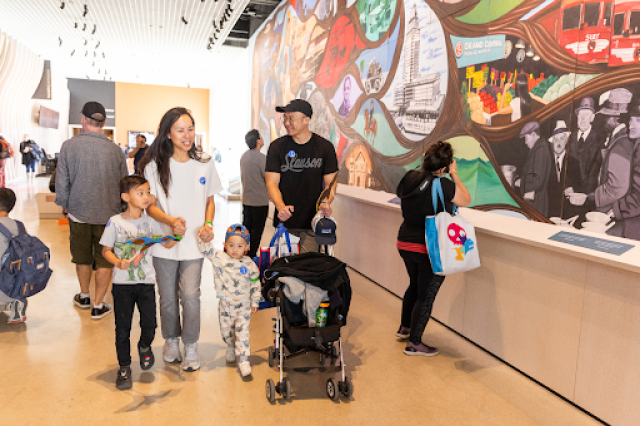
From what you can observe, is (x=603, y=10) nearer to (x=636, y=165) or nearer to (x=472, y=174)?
(x=636, y=165)

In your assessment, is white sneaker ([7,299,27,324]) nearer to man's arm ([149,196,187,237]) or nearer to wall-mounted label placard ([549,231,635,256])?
man's arm ([149,196,187,237])

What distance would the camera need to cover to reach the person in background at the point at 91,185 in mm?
3799

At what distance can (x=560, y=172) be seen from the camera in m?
2.90

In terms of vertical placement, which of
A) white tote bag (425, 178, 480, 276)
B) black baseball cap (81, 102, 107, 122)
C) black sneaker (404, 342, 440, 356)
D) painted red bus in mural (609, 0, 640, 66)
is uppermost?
painted red bus in mural (609, 0, 640, 66)

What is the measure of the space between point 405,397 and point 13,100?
59.0 ft

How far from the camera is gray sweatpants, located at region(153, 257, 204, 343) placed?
2.91 metres

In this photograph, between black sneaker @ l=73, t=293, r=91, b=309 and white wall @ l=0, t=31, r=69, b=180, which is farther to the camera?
white wall @ l=0, t=31, r=69, b=180

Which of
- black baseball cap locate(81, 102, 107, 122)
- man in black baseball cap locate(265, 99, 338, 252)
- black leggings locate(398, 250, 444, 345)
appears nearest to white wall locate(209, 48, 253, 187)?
black baseball cap locate(81, 102, 107, 122)

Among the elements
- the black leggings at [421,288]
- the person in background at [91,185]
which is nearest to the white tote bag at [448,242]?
the black leggings at [421,288]

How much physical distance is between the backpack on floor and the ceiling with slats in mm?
7778

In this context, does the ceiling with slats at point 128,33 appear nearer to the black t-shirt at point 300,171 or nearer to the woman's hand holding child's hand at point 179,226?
the black t-shirt at point 300,171

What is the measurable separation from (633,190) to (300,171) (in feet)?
6.55

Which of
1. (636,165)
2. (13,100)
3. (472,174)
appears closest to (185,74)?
(13,100)

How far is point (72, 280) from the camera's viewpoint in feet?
16.6
